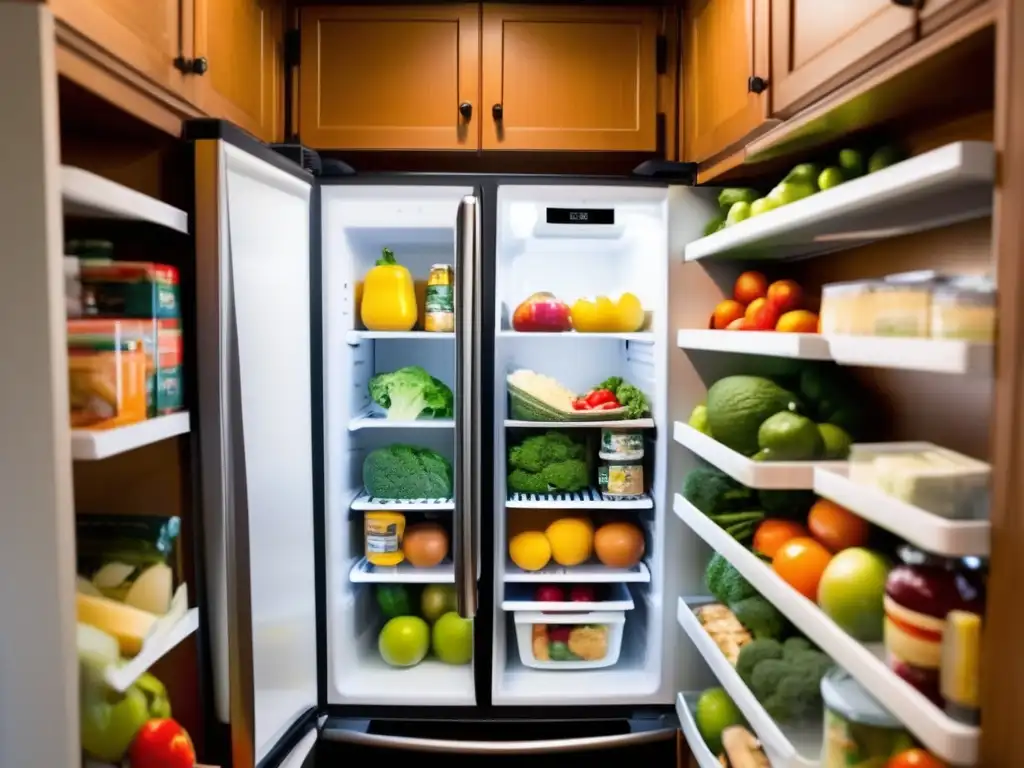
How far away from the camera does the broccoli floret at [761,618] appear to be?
4.93 feet

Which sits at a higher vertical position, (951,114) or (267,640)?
(951,114)

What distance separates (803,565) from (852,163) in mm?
692

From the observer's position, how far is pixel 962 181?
3.08 ft

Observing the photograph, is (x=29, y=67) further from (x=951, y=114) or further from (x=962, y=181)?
(x=951, y=114)

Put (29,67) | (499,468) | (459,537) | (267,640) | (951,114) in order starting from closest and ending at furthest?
(29,67) → (951,114) → (267,640) → (459,537) → (499,468)

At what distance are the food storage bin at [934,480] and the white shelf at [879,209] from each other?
0.34 meters

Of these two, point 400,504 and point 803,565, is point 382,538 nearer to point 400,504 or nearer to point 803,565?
point 400,504

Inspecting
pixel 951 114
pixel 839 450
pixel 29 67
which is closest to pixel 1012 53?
pixel 951 114

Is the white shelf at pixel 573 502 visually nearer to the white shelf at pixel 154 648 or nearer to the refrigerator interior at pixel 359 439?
the refrigerator interior at pixel 359 439

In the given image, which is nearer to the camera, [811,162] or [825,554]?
[825,554]

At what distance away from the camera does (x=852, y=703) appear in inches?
44.3

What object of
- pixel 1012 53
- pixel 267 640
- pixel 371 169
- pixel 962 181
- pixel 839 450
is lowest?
pixel 267 640

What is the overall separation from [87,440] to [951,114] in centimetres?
137

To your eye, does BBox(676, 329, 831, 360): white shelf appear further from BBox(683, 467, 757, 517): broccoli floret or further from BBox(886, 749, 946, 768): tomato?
BBox(886, 749, 946, 768): tomato
